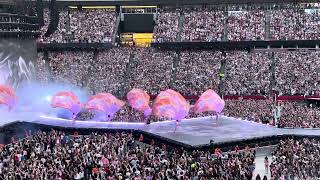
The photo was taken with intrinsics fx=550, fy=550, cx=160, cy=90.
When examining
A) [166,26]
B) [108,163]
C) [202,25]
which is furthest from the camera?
[166,26]

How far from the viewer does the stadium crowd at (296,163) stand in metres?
25.2

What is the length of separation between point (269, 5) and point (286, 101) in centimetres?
1929

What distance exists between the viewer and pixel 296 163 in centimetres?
2588

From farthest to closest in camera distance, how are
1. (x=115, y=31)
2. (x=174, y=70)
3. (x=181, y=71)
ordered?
(x=115, y=31) → (x=174, y=70) → (x=181, y=71)

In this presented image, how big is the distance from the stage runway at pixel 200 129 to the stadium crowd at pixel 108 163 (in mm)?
3093

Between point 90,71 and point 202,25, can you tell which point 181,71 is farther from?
point 90,71

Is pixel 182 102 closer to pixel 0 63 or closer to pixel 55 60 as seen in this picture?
pixel 0 63

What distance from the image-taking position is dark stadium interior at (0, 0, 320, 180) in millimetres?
26234

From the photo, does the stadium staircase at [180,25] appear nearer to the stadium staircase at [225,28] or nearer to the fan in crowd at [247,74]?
the stadium staircase at [225,28]

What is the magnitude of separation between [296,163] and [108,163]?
882 cm

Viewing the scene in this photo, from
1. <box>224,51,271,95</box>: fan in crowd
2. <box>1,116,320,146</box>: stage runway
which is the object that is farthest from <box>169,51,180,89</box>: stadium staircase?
<box>1,116,320,146</box>: stage runway

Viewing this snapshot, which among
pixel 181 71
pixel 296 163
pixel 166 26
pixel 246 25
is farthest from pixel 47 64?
pixel 296 163

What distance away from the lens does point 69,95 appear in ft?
136

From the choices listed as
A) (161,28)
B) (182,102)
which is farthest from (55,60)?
(182,102)
